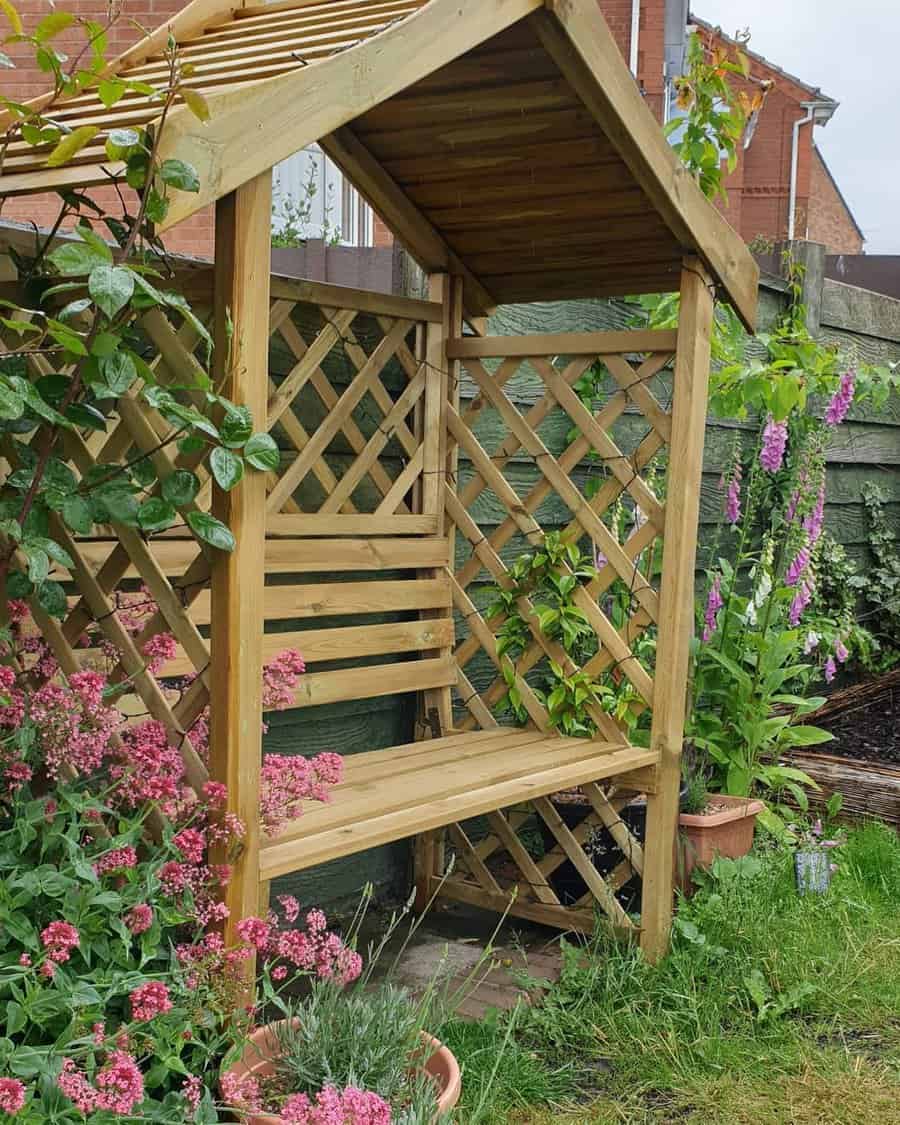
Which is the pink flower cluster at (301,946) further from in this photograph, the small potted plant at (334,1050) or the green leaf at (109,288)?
the green leaf at (109,288)

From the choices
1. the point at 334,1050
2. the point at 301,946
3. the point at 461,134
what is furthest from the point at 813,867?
the point at 461,134

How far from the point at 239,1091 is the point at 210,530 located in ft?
2.66

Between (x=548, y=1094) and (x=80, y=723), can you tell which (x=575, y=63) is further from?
(x=548, y=1094)

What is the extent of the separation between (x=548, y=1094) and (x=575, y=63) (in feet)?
6.86

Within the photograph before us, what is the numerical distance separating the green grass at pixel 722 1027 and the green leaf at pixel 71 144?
1.69 m

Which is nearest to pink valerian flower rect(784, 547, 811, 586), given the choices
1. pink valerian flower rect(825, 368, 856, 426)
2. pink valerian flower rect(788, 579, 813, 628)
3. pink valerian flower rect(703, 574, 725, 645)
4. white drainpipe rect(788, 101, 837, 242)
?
pink valerian flower rect(788, 579, 813, 628)

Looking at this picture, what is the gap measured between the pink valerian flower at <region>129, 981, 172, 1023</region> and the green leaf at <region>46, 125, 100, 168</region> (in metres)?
1.13

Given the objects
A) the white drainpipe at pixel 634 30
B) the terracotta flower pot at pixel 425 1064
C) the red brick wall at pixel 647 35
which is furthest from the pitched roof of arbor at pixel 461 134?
the red brick wall at pixel 647 35

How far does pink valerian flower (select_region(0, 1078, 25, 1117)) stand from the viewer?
1550 millimetres

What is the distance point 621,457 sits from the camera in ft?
11.3

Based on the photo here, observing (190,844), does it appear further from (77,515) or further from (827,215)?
(827,215)

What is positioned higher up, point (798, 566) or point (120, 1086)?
point (798, 566)

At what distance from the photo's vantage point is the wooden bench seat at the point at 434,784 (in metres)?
2.37

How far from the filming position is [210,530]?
1.96 metres
